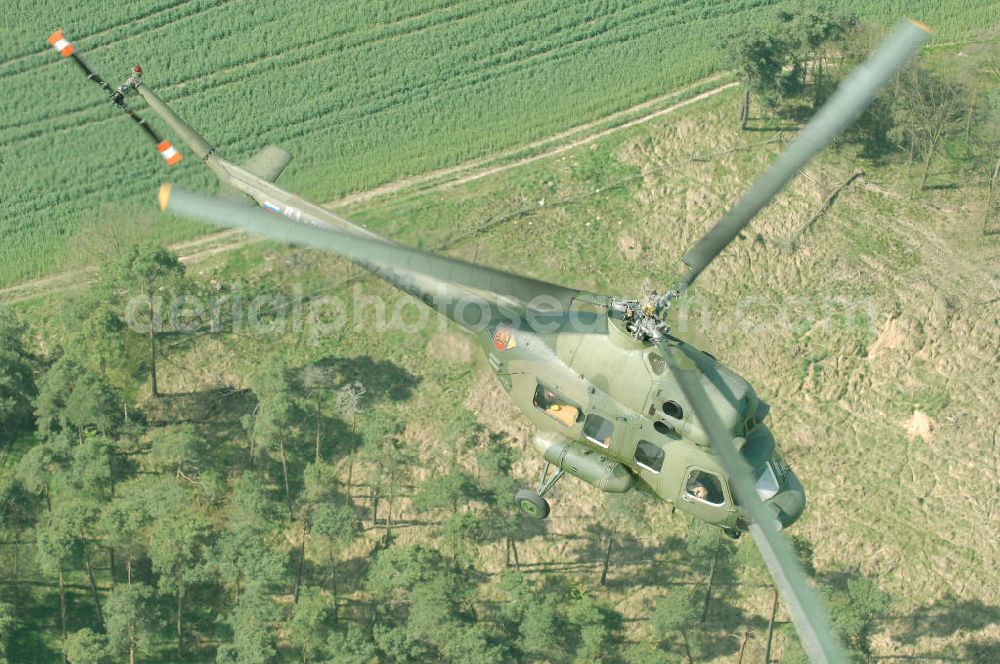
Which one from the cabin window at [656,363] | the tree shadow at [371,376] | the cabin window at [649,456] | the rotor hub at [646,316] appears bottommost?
the cabin window at [649,456]

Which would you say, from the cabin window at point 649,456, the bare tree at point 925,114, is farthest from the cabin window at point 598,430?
the bare tree at point 925,114

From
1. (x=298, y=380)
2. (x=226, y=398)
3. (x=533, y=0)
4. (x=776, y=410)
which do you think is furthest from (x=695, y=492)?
(x=533, y=0)

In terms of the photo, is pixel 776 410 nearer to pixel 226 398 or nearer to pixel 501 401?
pixel 501 401

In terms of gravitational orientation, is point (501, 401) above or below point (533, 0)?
below

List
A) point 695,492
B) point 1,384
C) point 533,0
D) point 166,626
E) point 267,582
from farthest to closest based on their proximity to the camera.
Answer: point 533,0, point 1,384, point 166,626, point 267,582, point 695,492

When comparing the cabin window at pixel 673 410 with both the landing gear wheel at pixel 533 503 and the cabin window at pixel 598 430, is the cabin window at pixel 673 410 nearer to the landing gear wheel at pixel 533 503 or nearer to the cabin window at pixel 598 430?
the cabin window at pixel 598 430

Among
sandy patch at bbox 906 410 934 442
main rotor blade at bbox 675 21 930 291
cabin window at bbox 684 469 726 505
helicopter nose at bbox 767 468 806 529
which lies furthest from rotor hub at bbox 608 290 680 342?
sandy patch at bbox 906 410 934 442
